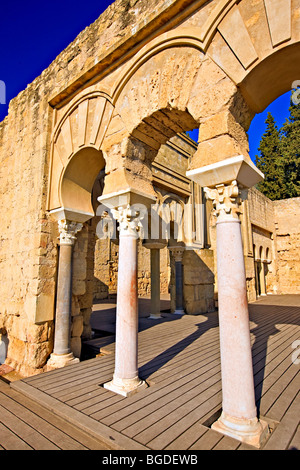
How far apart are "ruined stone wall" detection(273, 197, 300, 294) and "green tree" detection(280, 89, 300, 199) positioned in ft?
11.1

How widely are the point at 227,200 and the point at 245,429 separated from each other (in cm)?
196

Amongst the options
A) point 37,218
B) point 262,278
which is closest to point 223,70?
point 37,218

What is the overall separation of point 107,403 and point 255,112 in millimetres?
3582

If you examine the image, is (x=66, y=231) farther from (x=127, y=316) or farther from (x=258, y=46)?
(x=258, y=46)

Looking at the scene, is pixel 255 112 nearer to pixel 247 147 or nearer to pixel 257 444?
pixel 247 147

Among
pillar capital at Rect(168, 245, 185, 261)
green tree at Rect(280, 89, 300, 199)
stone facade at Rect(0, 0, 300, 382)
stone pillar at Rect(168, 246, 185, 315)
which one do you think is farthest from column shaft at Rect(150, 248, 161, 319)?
green tree at Rect(280, 89, 300, 199)

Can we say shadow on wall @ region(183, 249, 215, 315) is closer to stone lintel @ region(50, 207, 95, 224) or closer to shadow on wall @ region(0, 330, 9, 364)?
stone lintel @ region(50, 207, 95, 224)

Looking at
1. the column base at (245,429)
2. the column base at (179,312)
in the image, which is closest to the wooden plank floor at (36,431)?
the column base at (245,429)

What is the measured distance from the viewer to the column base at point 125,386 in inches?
123

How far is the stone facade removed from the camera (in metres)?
2.68

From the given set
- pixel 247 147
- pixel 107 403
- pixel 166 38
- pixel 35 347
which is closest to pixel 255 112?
pixel 247 147

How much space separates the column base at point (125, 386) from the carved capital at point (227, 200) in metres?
2.18

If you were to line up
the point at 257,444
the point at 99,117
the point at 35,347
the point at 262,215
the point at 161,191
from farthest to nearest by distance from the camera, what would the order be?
the point at 262,215, the point at 161,191, the point at 35,347, the point at 99,117, the point at 257,444
